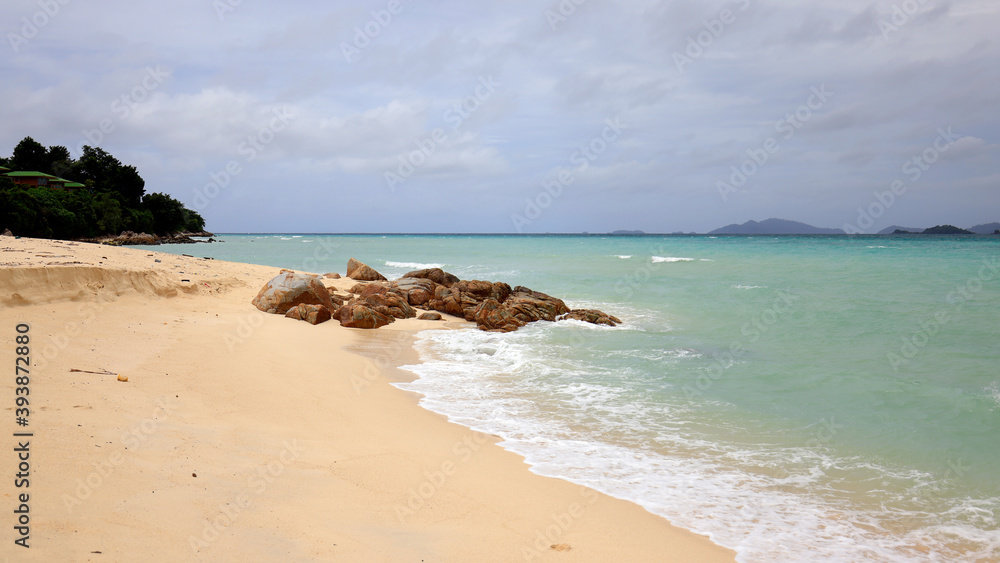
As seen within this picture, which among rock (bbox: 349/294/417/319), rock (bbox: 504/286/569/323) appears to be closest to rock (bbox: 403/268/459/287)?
rock (bbox: 349/294/417/319)

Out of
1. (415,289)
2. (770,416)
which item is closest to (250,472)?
(770,416)

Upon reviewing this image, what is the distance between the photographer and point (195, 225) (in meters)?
99.3

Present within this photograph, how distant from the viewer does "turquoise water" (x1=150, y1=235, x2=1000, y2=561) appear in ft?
14.3

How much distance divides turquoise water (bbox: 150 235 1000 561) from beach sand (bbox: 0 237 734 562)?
0.61 meters

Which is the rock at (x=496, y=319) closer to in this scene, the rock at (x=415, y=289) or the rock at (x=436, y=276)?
the rock at (x=415, y=289)

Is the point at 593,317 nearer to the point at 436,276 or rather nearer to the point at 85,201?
the point at 436,276

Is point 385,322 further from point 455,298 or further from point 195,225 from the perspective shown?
point 195,225

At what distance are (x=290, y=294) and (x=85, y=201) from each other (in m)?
57.7

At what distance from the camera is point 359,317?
12820 mm

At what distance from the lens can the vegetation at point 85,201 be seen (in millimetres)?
40875

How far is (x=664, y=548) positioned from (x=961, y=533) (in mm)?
2545

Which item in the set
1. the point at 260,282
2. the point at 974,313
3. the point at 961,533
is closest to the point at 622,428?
the point at 961,533

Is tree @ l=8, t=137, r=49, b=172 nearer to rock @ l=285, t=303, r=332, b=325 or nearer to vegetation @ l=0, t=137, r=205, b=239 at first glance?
vegetation @ l=0, t=137, r=205, b=239

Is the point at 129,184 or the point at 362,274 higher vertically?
the point at 129,184
